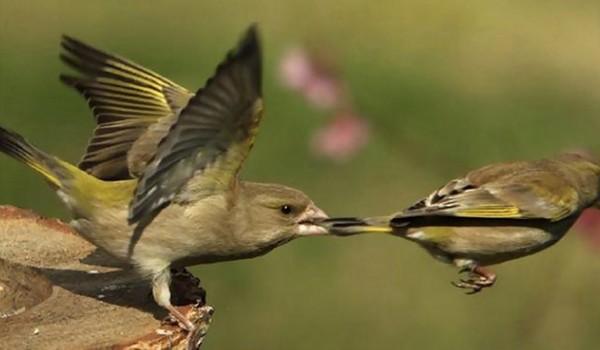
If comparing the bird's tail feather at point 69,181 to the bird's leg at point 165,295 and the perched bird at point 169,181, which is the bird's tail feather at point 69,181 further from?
the bird's leg at point 165,295

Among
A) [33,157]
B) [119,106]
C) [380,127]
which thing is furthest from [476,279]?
[380,127]

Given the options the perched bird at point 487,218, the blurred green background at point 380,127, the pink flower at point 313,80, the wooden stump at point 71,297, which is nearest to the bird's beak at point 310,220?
the perched bird at point 487,218

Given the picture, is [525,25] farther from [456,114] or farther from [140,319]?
[140,319]

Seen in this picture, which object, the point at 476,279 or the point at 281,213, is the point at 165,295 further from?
the point at 476,279

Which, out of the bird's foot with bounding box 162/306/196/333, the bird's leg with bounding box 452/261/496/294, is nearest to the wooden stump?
the bird's foot with bounding box 162/306/196/333

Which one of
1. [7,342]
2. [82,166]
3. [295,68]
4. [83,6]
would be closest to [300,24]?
[83,6]

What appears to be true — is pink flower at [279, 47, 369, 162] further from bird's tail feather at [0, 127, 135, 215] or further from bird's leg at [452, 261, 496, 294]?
bird's tail feather at [0, 127, 135, 215]

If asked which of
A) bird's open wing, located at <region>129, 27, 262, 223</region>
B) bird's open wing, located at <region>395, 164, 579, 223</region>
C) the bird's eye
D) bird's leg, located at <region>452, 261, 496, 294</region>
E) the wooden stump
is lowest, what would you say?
the wooden stump
